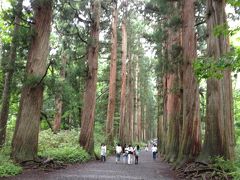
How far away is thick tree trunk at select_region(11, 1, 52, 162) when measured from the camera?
12438 mm

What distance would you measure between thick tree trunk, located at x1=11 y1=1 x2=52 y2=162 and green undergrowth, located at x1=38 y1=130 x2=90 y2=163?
2286 mm

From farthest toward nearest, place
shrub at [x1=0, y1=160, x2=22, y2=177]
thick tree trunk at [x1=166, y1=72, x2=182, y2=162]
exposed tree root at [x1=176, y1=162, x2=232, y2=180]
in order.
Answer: thick tree trunk at [x1=166, y1=72, x2=182, y2=162] < exposed tree root at [x1=176, y1=162, x2=232, y2=180] < shrub at [x1=0, y1=160, x2=22, y2=177]

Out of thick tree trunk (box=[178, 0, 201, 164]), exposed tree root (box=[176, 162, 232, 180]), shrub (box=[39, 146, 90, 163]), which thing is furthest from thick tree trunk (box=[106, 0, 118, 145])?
exposed tree root (box=[176, 162, 232, 180])

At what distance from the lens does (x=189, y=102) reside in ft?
49.9

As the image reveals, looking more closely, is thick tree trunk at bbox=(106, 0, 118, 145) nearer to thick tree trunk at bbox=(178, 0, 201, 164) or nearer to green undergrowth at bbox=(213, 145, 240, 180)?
thick tree trunk at bbox=(178, 0, 201, 164)

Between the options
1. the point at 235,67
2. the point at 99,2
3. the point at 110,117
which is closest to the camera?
the point at 235,67

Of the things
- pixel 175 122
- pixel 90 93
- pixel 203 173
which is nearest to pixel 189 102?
pixel 203 173

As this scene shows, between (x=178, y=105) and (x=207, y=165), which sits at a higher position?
(x=178, y=105)

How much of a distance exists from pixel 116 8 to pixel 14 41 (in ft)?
58.4

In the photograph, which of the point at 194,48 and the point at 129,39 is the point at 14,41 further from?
the point at 129,39

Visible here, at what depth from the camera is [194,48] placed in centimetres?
1577

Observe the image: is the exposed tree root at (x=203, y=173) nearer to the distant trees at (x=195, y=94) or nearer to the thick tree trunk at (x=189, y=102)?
the distant trees at (x=195, y=94)

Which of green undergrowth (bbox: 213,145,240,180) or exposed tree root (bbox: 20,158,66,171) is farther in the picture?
exposed tree root (bbox: 20,158,66,171)

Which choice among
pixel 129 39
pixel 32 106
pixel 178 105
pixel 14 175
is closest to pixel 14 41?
pixel 32 106
